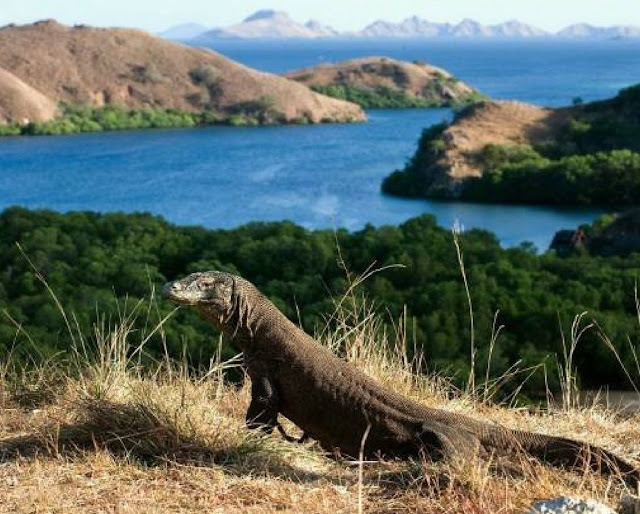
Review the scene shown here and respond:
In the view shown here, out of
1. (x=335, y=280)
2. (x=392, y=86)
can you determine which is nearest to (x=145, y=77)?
(x=392, y=86)

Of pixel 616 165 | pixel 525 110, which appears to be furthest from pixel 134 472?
pixel 525 110

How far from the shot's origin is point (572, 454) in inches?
169

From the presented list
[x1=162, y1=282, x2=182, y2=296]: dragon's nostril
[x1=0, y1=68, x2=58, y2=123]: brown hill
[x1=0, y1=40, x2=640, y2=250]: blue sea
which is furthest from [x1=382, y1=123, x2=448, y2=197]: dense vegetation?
[x1=162, y1=282, x2=182, y2=296]: dragon's nostril

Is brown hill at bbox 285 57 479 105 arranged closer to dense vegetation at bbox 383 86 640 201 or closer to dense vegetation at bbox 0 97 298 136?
dense vegetation at bbox 0 97 298 136

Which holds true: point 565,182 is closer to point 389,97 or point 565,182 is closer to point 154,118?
point 154,118

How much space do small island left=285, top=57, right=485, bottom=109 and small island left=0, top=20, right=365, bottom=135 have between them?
1458 cm

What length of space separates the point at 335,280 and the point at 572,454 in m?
18.2

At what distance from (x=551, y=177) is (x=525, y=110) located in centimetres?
1849

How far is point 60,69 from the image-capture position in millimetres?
109688

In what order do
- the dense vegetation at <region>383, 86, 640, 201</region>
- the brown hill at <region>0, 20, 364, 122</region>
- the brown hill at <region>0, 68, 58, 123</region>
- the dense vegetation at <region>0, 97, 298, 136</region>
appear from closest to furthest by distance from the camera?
the dense vegetation at <region>383, 86, 640, 201</region>, the brown hill at <region>0, 68, 58, 123</region>, the dense vegetation at <region>0, 97, 298, 136</region>, the brown hill at <region>0, 20, 364, 122</region>

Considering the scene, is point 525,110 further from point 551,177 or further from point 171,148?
point 171,148

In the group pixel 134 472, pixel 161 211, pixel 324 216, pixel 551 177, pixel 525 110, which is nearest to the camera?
pixel 134 472

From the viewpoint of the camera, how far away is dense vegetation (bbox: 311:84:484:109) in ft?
399

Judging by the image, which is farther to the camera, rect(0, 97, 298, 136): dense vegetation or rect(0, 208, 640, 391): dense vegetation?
rect(0, 97, 298, 136): dense vegetation
